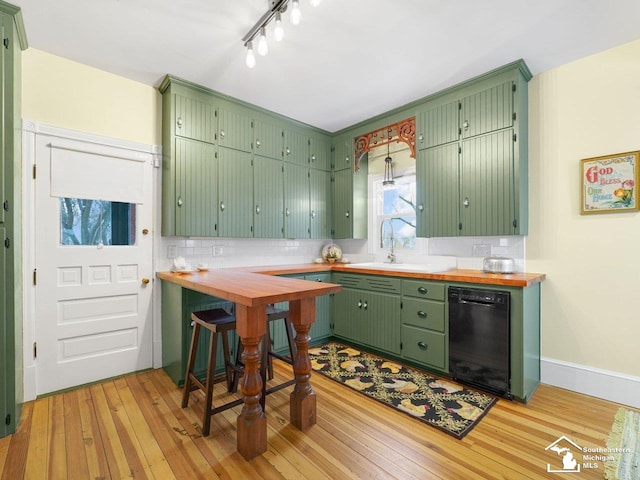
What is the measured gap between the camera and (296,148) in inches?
154

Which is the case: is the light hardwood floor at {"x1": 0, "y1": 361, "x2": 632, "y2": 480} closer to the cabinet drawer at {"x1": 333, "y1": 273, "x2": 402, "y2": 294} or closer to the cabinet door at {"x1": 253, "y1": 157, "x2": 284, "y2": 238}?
the cabinet drawer at {"x1": 333, "y1": 273, "x2": 402, "y2": 294}

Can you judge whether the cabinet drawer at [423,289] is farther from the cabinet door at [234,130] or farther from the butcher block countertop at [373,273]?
the cabinet door at [234,130]

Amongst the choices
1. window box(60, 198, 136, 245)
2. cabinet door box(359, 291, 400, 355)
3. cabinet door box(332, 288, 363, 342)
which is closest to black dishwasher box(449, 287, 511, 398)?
cabinet door box(359, 291, 400, 355)

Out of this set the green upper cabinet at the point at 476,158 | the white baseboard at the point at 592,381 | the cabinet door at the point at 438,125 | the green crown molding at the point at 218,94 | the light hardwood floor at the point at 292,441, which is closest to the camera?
the light hardwood floor at the point at 292,441

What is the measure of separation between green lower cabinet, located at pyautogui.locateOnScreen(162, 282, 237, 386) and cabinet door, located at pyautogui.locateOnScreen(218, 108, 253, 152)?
1.59 metres

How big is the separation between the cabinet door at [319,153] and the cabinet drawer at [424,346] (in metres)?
2.38

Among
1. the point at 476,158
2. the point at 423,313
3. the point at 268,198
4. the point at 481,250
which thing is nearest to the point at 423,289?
the point at 423,313

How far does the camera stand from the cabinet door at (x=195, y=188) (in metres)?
2.95

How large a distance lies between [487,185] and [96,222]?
352 cm

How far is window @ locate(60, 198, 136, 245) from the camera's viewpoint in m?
2.55

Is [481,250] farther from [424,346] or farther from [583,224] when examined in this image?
[424,346]

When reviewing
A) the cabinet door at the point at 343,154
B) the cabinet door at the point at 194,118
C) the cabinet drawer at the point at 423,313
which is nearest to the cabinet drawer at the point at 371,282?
the cabinet drawer at the point at 423,313

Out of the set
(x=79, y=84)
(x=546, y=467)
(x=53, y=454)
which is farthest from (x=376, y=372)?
(x=79, y=84)

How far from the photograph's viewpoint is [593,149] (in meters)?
2.51
